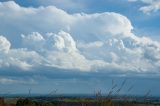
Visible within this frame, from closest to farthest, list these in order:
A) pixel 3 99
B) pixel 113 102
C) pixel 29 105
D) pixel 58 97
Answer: pixel 113 102 < pixel 58 97 < pixel 3 99 < pixel 29 105

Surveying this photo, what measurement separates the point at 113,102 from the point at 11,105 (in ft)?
16.3

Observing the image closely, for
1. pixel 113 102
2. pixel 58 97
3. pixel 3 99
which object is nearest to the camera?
pixel 113 102

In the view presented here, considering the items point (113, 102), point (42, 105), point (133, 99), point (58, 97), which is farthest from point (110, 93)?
point (42, 105)

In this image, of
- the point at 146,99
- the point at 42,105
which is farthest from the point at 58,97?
the point at 42,105

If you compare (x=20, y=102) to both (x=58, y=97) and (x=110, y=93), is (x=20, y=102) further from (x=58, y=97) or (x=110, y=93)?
(x=110, y=93)

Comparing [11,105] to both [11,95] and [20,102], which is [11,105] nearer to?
[11,95]

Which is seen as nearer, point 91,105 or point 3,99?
point 91,105

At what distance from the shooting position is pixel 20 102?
899 inches

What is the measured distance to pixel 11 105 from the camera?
1457cm

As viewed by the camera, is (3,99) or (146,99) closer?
(146,99)

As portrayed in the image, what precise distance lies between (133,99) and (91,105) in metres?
1.49

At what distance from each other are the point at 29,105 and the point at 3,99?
6.95 meters

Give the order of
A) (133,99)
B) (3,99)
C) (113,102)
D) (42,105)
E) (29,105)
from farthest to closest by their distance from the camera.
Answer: (42,105) → (29,105) → (3,99) → (133,99) → (113,102)

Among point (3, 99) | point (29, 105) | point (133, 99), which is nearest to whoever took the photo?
point (133, 99)
